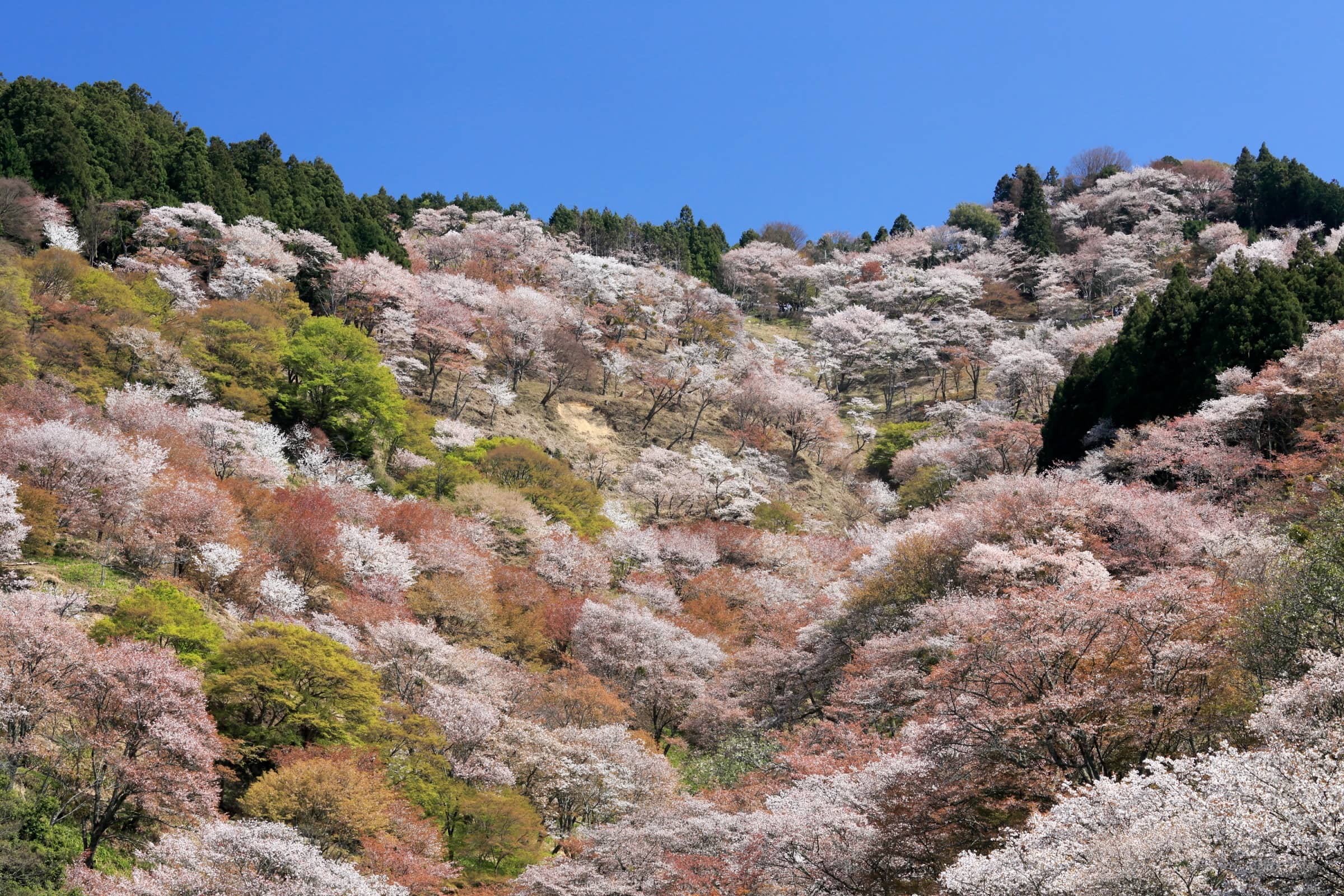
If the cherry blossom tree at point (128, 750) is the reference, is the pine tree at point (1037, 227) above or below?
above

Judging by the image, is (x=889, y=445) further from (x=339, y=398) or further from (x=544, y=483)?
(x=339, y=398)

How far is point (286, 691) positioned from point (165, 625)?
302 centimetres

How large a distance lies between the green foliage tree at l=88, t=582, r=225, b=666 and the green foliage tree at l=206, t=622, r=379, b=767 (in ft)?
2.05

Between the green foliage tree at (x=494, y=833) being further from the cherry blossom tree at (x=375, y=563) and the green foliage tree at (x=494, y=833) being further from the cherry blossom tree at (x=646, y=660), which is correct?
the cherry blossom tree at (x=375, y=563)

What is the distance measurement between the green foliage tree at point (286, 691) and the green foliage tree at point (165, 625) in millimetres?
624

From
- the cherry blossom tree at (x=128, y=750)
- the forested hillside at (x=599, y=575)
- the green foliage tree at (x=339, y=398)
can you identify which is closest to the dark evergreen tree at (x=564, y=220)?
the forested hillside at (x=599, y=575)

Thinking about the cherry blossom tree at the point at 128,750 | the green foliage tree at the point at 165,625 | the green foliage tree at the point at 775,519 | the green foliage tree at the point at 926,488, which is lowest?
the cherry blossom tree at the point at 128,750

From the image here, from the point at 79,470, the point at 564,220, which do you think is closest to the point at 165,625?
the point at 79,470

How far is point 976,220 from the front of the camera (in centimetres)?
9031

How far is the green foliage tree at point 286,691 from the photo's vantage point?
2050 centimetres

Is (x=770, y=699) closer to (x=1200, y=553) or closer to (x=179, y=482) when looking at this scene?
(x=1200, y=553)

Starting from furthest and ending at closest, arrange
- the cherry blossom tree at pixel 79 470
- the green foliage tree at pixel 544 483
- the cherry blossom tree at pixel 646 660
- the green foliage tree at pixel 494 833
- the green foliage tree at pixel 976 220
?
1. the green foliage tree at pixel 976 220
2. the green foliage tree at pixel 544 483
3. the cherry blossom tree at pixel 646 660
4. the cherry blossom tree at pixel 79 470
5. the green foliage tree at pixel 494 833

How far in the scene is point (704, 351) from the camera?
60.2 m

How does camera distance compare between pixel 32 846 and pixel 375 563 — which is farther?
pixel 375 563
